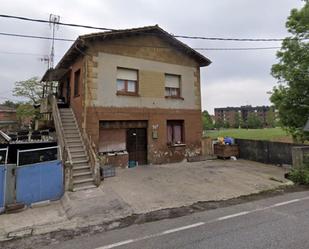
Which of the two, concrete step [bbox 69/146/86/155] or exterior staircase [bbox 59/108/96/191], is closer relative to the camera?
exterior staircase [bbox 59/108/96/191]

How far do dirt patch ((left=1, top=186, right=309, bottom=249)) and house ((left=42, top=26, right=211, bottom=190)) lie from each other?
6.38 metres

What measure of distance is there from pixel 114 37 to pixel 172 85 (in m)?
4.66

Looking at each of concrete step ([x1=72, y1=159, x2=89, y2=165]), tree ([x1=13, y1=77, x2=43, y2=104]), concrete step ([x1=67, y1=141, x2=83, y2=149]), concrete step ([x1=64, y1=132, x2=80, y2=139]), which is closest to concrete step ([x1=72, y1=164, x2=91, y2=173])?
concrete step ([x1=72, y1=159, x2=89, y2=165])

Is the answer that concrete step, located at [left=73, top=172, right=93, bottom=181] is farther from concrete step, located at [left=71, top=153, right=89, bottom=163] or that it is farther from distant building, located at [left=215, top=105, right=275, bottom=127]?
distant building, located at [left=215, top=105, right=275, bottom=127]

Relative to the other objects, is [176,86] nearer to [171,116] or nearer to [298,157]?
[171,116]

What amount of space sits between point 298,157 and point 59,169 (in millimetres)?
10590

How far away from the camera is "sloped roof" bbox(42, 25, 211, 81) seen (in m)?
12.3

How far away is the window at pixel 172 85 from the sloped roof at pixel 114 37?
6.38ft

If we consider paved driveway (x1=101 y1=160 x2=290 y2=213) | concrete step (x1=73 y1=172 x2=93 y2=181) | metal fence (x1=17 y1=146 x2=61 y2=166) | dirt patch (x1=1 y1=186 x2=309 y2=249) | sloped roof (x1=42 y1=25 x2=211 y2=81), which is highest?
sloped roof (x1=42 y1=25 x2=211 y2=81)

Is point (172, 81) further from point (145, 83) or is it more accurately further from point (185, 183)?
point (185, 183)

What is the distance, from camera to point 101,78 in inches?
501

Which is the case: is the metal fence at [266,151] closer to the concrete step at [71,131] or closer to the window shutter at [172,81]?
the window shutter at [172,81]

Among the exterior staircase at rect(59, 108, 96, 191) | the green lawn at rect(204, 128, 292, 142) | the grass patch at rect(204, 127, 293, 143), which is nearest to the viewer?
the exterior staircase at rect(59, 108, 96, 191)

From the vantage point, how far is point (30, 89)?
35.4 meters
